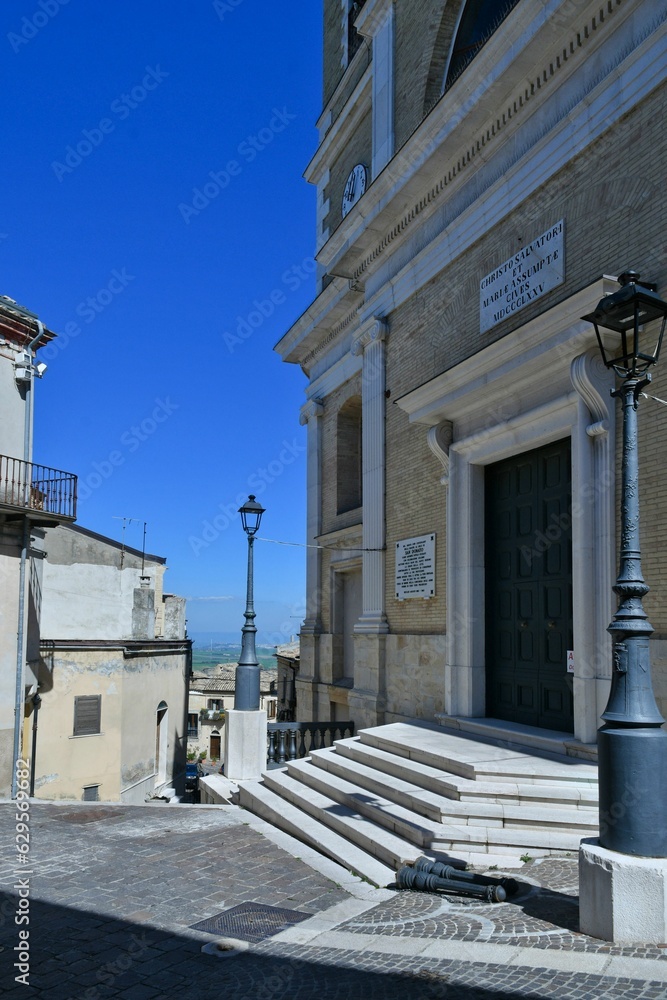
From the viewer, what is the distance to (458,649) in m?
10.9

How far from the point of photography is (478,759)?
26.1 ft

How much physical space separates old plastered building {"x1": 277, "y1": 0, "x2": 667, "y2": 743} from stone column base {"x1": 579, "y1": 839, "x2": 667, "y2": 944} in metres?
2.98

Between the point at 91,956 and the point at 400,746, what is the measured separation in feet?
15.9

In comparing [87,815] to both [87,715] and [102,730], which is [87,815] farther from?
[102,730]

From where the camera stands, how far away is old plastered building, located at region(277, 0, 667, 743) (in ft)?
27.2

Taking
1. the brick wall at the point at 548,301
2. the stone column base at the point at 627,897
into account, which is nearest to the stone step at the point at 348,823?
the stone column base at the point at 627,897

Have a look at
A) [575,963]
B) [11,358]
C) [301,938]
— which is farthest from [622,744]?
[11,358]

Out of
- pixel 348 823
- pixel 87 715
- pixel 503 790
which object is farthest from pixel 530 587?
pixel 87 715

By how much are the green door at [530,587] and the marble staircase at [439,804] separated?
815mm

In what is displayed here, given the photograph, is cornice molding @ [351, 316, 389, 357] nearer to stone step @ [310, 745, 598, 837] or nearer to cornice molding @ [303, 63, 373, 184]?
cornice molding @ [303, 63, 373, 184]

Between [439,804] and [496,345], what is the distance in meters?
5.23

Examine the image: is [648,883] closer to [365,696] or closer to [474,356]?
[474,356]

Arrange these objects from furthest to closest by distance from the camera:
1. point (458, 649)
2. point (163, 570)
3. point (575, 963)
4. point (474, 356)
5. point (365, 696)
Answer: point (163, 570) < point (365, 696) < point (458, 649) < point (474, 356) < point (575, 963)

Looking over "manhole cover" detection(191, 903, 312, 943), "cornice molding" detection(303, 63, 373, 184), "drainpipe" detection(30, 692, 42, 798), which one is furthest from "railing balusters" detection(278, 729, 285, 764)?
"cornice molding" detection(303, 63, 373, 184)
